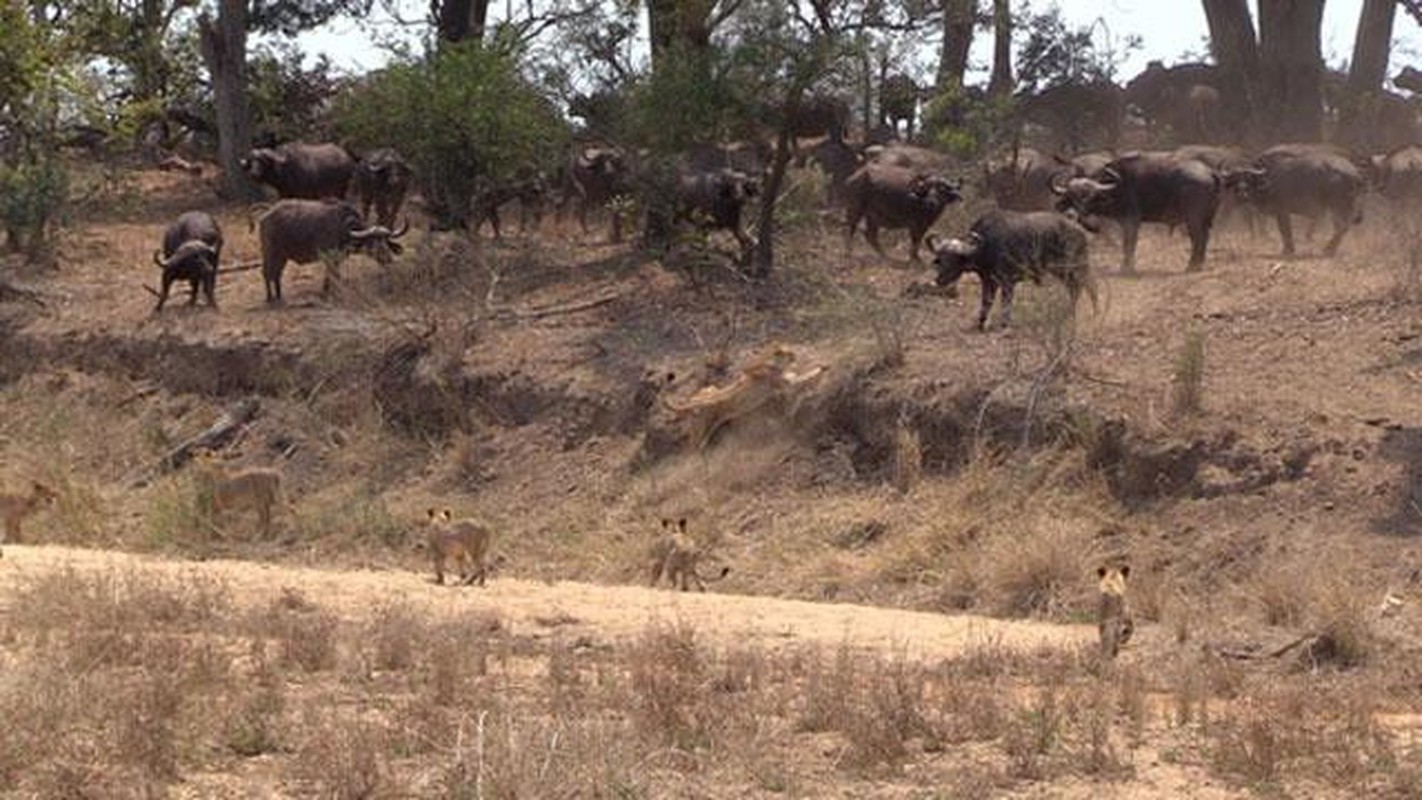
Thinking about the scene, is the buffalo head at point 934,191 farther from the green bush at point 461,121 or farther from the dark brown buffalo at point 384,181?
the dark brown buffalo at point 384,181

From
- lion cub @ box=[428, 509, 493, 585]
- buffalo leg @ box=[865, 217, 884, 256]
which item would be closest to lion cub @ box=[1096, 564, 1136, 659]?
lion cub @ box=[428, 509, 493, 585]

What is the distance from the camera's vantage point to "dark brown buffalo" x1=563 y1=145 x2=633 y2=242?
88.9 feet

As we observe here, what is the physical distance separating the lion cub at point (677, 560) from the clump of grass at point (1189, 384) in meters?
3.94

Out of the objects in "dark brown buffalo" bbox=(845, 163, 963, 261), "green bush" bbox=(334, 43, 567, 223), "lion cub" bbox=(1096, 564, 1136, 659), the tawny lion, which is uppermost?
"green bush" bbox=(334, 43, 567, 223)

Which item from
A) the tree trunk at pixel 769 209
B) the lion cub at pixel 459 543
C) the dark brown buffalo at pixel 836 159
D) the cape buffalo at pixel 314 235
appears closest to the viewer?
the lion cub at pixel 459 543

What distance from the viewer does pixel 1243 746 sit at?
10.1 meters

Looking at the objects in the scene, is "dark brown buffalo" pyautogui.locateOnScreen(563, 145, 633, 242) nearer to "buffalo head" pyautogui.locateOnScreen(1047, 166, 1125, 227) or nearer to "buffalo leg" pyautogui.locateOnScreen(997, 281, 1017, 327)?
"buffalo head" pyautogui.locateOnScreen(1047, 166, 1125, 227)

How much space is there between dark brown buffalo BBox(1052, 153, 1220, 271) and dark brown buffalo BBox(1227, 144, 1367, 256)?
0.79 m

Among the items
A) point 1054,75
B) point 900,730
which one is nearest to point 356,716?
point 900,730

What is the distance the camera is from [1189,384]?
17.5 meters

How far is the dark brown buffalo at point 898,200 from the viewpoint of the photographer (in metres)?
25.3

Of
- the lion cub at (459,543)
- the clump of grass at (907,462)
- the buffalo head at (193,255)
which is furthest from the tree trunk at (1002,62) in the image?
the lion cub at (459,543)

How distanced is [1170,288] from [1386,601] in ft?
27.0

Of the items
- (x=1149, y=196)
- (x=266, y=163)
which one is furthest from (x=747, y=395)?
(x=266, y=163)
